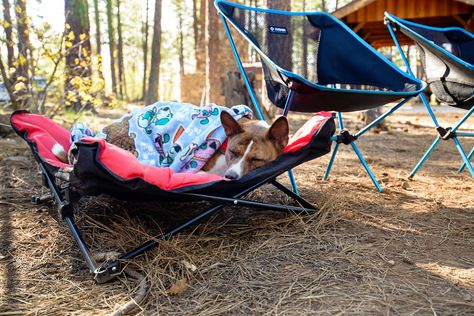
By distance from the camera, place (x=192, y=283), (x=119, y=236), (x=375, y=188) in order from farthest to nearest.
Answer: (x=375, y=188)
(x=119, y=236)
(x=192, y=283)

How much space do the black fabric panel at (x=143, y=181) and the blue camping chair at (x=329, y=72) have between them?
56 centimetres

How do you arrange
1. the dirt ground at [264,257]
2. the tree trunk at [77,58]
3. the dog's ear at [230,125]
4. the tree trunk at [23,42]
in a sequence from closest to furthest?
the dirt ground at [264,257] < the dog's ear at [230,125] < the tree trunk at [23,42] < the tree trunk at [77,58]

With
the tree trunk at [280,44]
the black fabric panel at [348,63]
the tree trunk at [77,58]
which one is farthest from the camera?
the tree trunk at [77,58]

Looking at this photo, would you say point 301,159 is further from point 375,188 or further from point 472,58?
point 472,58

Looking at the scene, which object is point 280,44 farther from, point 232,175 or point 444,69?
point 232,175

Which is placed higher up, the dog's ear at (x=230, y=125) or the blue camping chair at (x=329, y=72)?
the blue camping chair at (x=329, y=72)

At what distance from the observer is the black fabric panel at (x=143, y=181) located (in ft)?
7.06

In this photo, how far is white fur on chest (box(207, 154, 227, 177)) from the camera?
315 cm

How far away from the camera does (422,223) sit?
2.89 meters

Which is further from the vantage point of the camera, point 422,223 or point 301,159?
point 422,223

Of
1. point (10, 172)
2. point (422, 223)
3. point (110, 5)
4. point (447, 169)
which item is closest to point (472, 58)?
point (447, 169)

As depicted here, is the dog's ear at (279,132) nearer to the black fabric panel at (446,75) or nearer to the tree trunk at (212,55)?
the black fabric panel at (446,75)

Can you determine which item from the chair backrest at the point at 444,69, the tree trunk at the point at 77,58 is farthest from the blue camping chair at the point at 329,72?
the tree trunk at the point at 77,58

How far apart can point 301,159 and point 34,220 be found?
185 centimetres
